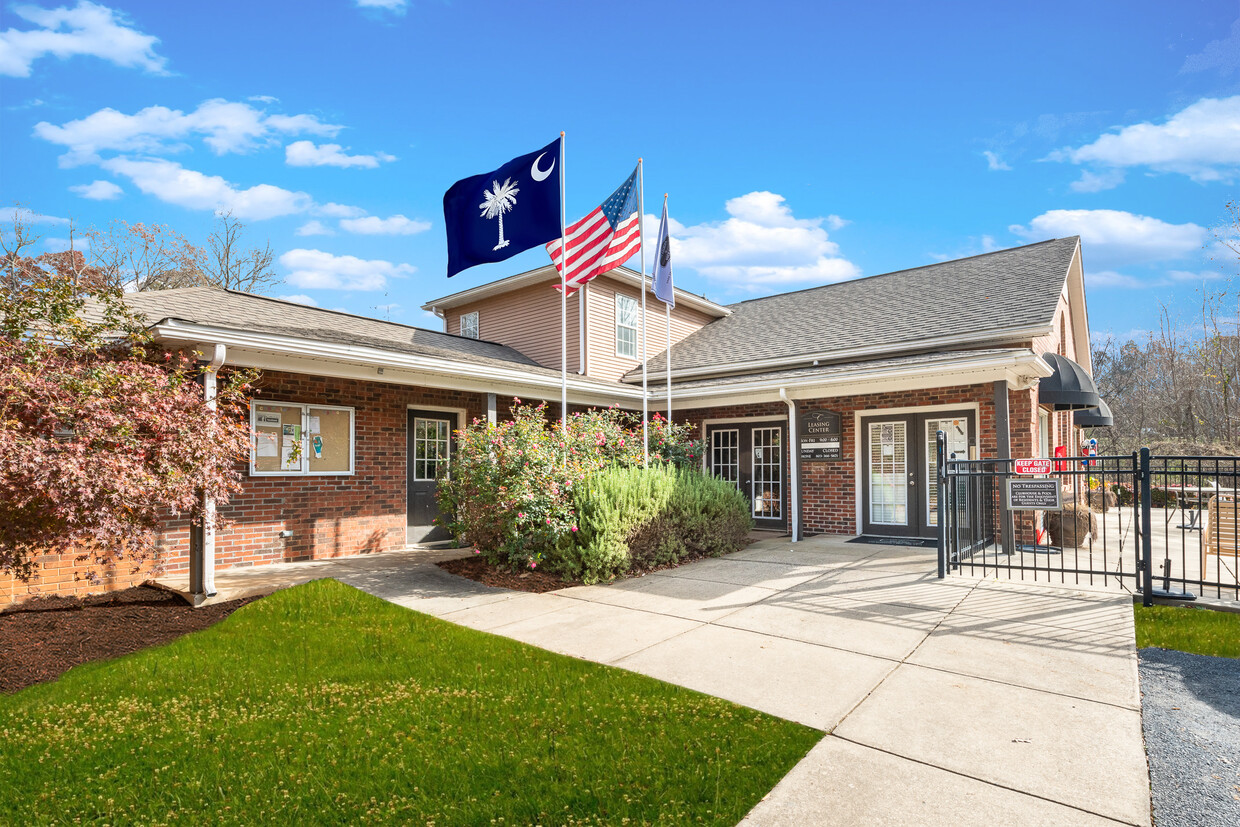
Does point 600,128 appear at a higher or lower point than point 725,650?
higher

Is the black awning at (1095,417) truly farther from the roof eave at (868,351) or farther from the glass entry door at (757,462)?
the glass entry door at (757,462)

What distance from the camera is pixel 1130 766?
3.11m

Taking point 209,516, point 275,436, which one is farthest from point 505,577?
point 275,436

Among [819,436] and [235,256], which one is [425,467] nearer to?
[819,436]

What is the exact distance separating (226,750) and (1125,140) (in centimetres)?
3241

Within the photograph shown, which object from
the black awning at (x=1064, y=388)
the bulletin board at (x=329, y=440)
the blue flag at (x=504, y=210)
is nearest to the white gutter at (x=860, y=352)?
the black awning at (x=1064, y=388)

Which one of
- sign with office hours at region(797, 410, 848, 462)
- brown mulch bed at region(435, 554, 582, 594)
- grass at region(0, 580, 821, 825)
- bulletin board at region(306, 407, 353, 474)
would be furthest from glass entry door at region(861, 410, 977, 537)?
bulletin board at region(306, 407, 353, 474)

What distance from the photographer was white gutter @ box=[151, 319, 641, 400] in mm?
7238

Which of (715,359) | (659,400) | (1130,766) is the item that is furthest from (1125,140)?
(1130,766)

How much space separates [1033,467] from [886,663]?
3.80 meters

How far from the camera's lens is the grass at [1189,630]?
4.99m

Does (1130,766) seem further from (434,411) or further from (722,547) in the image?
(434,411)

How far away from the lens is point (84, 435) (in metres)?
5.20

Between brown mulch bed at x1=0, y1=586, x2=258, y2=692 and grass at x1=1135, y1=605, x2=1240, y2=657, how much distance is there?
835 cm
